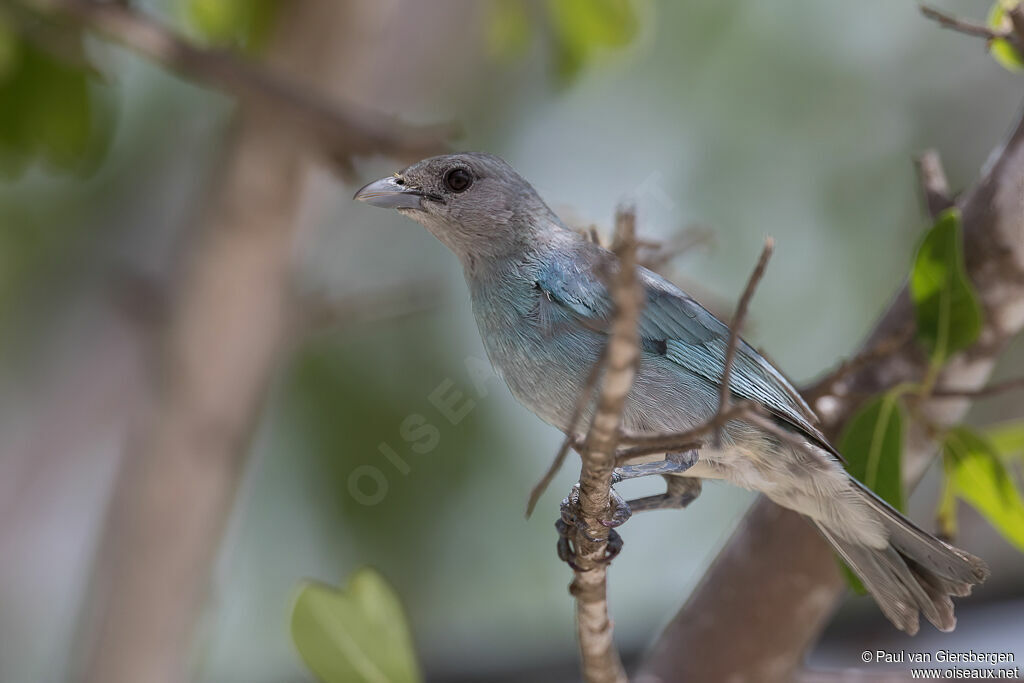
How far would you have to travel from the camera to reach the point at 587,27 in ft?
11.9

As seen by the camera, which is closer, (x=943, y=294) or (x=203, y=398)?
(x=943, y=294)

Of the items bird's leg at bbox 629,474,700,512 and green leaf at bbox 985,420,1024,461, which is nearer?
bird's leg at bbox 629,474,700,512

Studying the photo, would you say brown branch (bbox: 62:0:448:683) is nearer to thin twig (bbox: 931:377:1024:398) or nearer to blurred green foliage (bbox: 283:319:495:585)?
blurred green foliage (bbox: 283:319:495:585)

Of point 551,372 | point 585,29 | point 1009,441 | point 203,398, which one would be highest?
point 585,29

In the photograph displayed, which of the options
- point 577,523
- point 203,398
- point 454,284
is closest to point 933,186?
point 577,523

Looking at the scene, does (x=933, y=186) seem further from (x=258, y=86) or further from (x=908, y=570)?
(x=258, y=86)

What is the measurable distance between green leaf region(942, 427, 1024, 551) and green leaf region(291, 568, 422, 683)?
4.71 ft

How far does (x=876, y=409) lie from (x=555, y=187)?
2.85m

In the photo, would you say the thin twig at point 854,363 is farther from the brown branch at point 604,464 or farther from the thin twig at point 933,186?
the brown branch at point 604,464

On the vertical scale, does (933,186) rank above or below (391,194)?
above

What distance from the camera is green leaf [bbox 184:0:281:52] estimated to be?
4.08m

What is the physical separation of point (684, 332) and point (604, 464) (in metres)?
0.59

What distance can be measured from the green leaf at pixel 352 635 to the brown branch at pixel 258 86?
1.62 meters

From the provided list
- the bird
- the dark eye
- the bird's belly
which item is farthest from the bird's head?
the bird's belly
